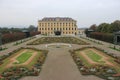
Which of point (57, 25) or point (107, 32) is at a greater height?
point (57, 25)

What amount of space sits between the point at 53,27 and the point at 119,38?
229 feet

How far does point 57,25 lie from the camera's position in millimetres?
102500

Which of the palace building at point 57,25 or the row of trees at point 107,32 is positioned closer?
the row of trees at point 107,32

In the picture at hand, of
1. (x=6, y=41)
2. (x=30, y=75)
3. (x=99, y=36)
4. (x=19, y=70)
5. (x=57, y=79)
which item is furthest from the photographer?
(x=99, y=36)

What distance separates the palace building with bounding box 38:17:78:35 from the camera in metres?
101

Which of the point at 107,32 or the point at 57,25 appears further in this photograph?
the point at 57,25

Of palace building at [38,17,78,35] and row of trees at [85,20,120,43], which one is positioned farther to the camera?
palace building at [38,17,78,35]

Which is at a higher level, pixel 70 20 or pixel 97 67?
pixel 70 20

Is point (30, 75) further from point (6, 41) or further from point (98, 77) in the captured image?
point (6, 41)

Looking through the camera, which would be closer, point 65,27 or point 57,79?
point 57,79

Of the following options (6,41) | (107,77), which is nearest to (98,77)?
(107,77)

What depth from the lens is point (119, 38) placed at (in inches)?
1348

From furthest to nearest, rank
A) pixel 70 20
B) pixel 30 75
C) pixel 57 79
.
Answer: pixel 70 20, pixel 30 75, pixel 57 79

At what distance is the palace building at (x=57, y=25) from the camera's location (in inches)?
3976
